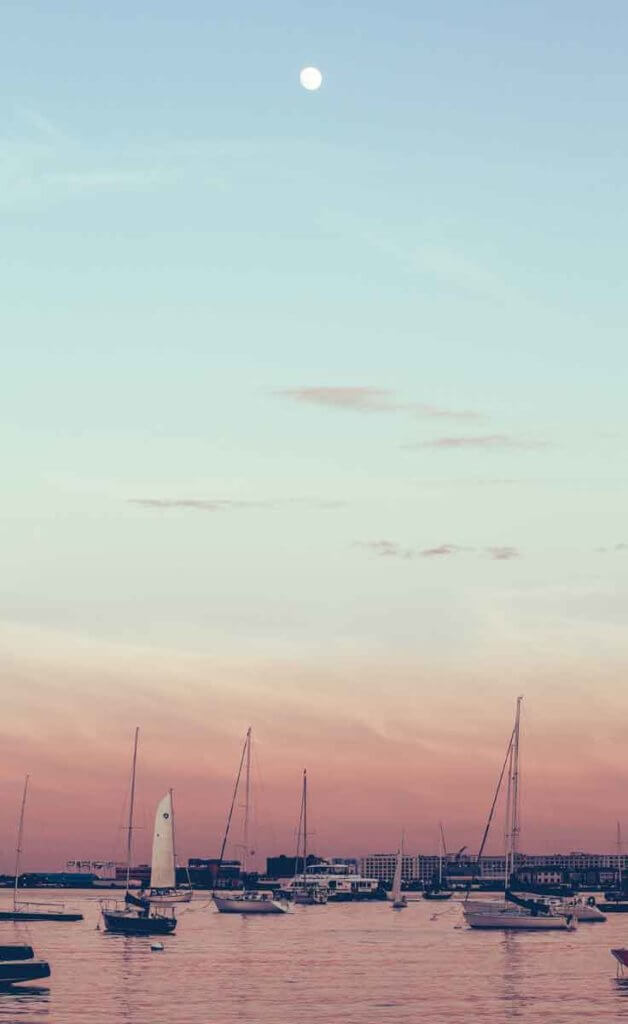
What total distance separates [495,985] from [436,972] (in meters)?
14.5

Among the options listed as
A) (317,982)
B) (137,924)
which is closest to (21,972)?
(317,982)

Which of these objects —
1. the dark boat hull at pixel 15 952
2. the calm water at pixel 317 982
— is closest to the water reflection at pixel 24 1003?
the calm water at pixel 317 982

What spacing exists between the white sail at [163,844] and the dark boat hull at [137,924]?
57.6ft

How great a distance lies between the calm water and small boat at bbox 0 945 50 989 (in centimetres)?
154

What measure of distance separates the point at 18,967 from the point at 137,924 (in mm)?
67012

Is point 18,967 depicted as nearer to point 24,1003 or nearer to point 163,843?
point 24,1003

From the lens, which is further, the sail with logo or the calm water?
Result: the sail with logo

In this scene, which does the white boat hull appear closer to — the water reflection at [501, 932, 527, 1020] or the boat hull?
the water reflection at [501, 932, 527, 1020]

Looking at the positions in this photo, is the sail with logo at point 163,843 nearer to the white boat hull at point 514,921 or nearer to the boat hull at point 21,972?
the white boat hull at point 514,921

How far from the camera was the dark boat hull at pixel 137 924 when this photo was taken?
169000mm

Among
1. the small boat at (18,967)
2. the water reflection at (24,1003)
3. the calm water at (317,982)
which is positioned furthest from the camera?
the small boat at (18,967)

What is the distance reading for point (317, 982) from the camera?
4621 inches

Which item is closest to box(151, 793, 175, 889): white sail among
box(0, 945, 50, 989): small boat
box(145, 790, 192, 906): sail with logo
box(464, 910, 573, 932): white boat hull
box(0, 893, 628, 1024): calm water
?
box(145, 790, 192, 906): sail with logo

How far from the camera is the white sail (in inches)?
7643
